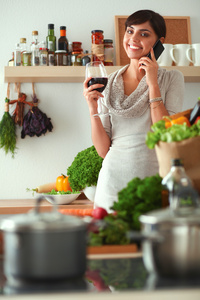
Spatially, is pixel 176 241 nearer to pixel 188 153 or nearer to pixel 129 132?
pixel 188 153

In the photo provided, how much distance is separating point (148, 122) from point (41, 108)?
1.55 metres

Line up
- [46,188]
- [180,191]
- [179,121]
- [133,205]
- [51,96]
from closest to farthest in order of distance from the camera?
1. [180,191]
2. [133,205]
3. [179,121]
4. [46,188]
5. [51,96]

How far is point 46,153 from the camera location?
3.59 meters

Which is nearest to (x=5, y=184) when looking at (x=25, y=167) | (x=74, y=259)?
(x=25, y=167)

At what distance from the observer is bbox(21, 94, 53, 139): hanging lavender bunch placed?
3.49m

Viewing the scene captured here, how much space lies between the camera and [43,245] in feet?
2.73

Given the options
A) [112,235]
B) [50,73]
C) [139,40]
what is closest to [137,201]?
[112,235]

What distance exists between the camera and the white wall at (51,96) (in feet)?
11.7

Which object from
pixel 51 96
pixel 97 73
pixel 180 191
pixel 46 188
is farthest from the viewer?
pixel 51 96

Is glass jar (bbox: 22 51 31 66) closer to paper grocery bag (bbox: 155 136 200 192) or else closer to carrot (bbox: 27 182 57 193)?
carrot (bbox: 27 182 57 193)

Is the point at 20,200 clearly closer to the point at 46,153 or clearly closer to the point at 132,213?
the point at 46,153

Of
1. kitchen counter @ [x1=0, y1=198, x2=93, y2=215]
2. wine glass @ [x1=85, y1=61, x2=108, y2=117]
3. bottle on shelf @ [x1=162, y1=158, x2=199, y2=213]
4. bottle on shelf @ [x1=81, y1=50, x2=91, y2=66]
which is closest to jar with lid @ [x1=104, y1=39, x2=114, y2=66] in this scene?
bottle on shelf @ [x1=81, y1=50, x2=91, y2=66]

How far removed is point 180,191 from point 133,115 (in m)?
1.16

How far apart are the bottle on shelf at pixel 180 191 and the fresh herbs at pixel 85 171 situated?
6.02 feet
